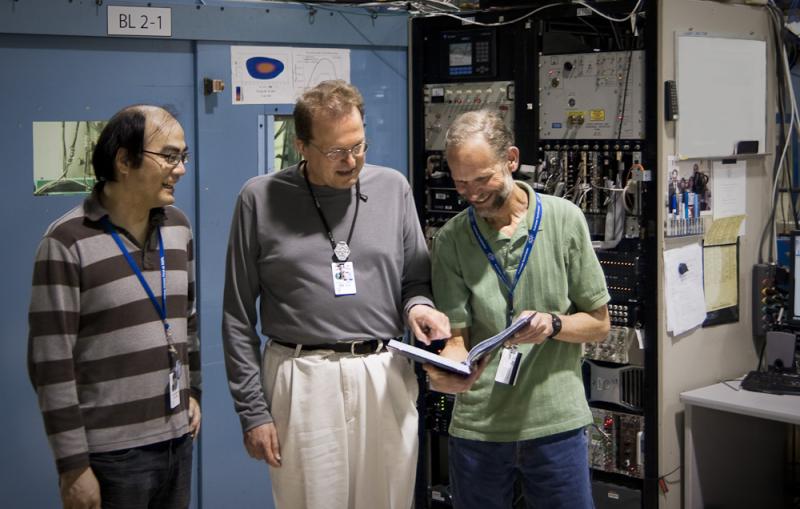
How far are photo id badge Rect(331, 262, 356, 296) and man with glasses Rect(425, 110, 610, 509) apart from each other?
0.23 meters

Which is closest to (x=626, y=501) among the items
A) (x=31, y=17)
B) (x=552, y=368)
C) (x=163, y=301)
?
(x=552, y=368)

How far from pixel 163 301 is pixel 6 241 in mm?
1232

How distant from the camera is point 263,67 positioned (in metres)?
3.64

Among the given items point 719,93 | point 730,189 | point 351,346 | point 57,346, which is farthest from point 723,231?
point 57,346

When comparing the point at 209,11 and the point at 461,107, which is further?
the point at 461,107

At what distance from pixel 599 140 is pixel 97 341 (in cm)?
197

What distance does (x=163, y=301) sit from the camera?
231cm

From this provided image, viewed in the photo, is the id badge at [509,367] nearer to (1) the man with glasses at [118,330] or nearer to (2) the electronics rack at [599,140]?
(1) the man with glasses at [118,330]

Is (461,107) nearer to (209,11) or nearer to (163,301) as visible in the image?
(209,11)

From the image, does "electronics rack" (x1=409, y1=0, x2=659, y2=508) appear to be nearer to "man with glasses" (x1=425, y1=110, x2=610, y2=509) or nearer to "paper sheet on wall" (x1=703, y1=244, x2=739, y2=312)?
→ "paper sheet on wall" (x1=703, y1=244, x2=739, y2=312)

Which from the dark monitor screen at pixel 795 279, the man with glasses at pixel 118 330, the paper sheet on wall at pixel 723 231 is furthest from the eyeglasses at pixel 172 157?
the dark monitor screen at pixel 795 279

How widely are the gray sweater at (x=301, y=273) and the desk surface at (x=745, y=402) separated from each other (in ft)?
4.62

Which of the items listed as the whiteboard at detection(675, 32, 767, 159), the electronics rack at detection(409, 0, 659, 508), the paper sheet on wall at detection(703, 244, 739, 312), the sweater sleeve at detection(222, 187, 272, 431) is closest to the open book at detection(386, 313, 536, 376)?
the sweater sleeve at detection(222, 187, 272, 431)

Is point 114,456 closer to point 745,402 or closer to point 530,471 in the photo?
point 530,471
